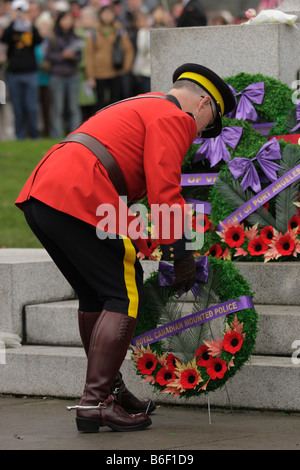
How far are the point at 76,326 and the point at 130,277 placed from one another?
4.43 feet

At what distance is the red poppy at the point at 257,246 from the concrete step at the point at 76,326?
38 centimetres

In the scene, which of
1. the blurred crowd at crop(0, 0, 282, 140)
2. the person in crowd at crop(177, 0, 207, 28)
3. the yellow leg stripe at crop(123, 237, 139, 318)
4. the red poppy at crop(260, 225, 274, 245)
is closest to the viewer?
the yellow leg stripe at crop(123, 237, 139, 318)

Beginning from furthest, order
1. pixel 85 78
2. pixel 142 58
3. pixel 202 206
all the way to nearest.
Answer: pixel 85 78 < pixel 142 58 < pixel 202 206

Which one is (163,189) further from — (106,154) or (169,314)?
(169,314)

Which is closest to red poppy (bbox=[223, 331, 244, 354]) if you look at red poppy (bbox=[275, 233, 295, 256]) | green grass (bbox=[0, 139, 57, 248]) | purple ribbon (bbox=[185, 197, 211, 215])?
red poppy (bbox=[275, 233, 295, 256])

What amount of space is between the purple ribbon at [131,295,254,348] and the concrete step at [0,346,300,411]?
0.28 m

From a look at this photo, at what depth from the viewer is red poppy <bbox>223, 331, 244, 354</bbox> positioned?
16.4 feet

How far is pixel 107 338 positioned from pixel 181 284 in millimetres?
432

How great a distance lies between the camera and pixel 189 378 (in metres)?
5.08

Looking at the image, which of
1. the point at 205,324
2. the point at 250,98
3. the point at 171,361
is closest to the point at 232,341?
the point at 205,324

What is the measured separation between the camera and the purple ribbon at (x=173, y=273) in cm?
512

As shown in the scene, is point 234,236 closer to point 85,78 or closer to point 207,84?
point 207,84

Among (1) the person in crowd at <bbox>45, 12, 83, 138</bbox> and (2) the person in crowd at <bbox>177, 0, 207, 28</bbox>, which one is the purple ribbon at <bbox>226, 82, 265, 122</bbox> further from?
(1) the person in crowd at <bbox>45, 12, 83, 138</bbox>

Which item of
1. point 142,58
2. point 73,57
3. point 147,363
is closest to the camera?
point 147,363
